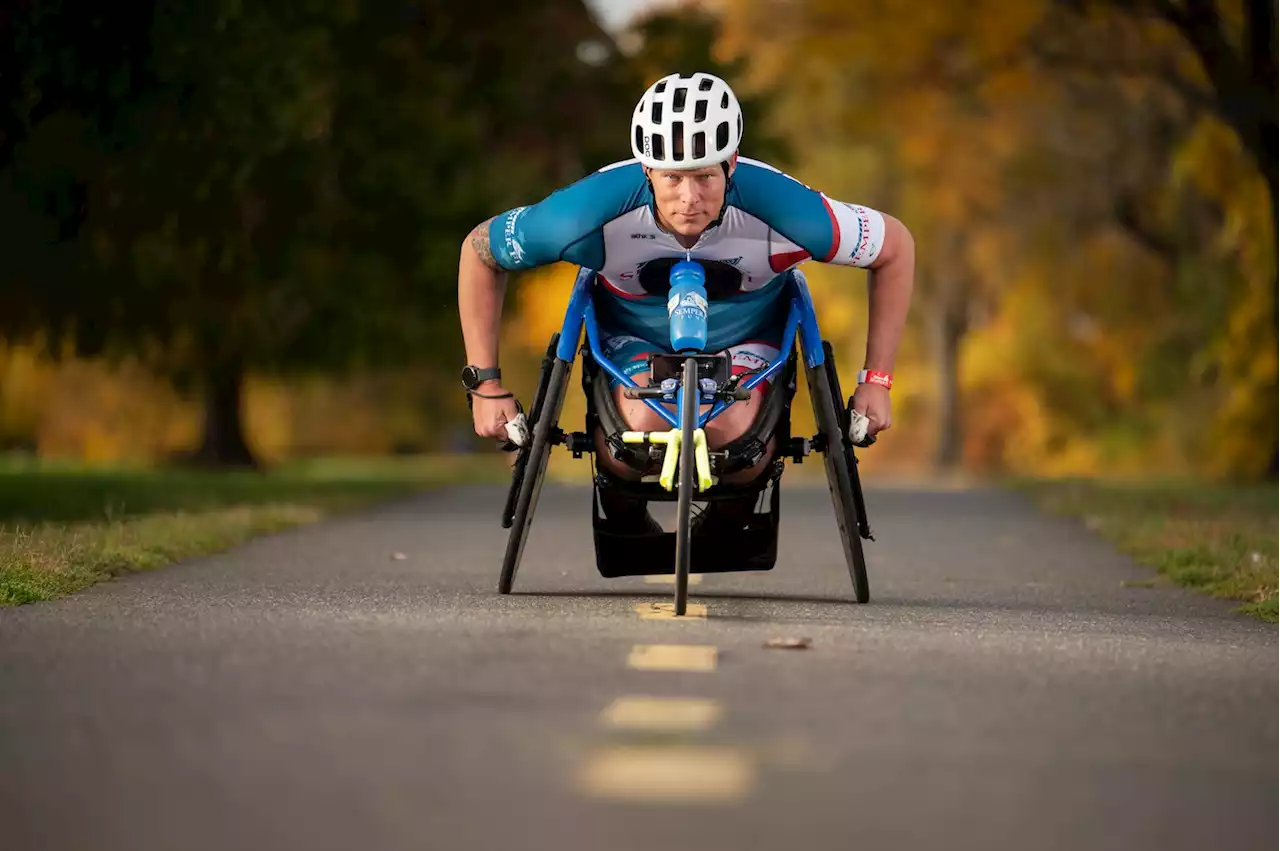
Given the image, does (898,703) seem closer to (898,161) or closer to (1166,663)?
(1166,663)

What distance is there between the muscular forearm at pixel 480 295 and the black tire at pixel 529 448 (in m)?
0.30

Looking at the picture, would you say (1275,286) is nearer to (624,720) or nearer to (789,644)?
(789,644)

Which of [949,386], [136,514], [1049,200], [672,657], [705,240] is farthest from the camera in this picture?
[949,386]

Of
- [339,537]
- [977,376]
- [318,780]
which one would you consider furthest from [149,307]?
[977,376]

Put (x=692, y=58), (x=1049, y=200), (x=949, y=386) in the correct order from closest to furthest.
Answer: (x=692, y=58) < (x=1049, y=200) < (x=949, y=386)

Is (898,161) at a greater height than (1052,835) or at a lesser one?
greater

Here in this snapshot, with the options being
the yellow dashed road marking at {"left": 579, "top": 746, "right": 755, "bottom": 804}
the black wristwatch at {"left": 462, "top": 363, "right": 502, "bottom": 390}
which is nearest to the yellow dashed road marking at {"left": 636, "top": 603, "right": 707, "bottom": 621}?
the black wristwatch at {"left": 462, "top": 363, "right": 502, "bottom": 390}

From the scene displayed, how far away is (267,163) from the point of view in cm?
2353

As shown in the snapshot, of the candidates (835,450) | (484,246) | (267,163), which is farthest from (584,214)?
(267,163)

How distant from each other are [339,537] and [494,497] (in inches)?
328

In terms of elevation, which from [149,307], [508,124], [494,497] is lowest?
[494,497]

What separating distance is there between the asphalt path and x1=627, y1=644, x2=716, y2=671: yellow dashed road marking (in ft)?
0.07

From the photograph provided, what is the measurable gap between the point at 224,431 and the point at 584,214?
24.9 meters

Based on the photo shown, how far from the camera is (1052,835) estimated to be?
18.5 ft
